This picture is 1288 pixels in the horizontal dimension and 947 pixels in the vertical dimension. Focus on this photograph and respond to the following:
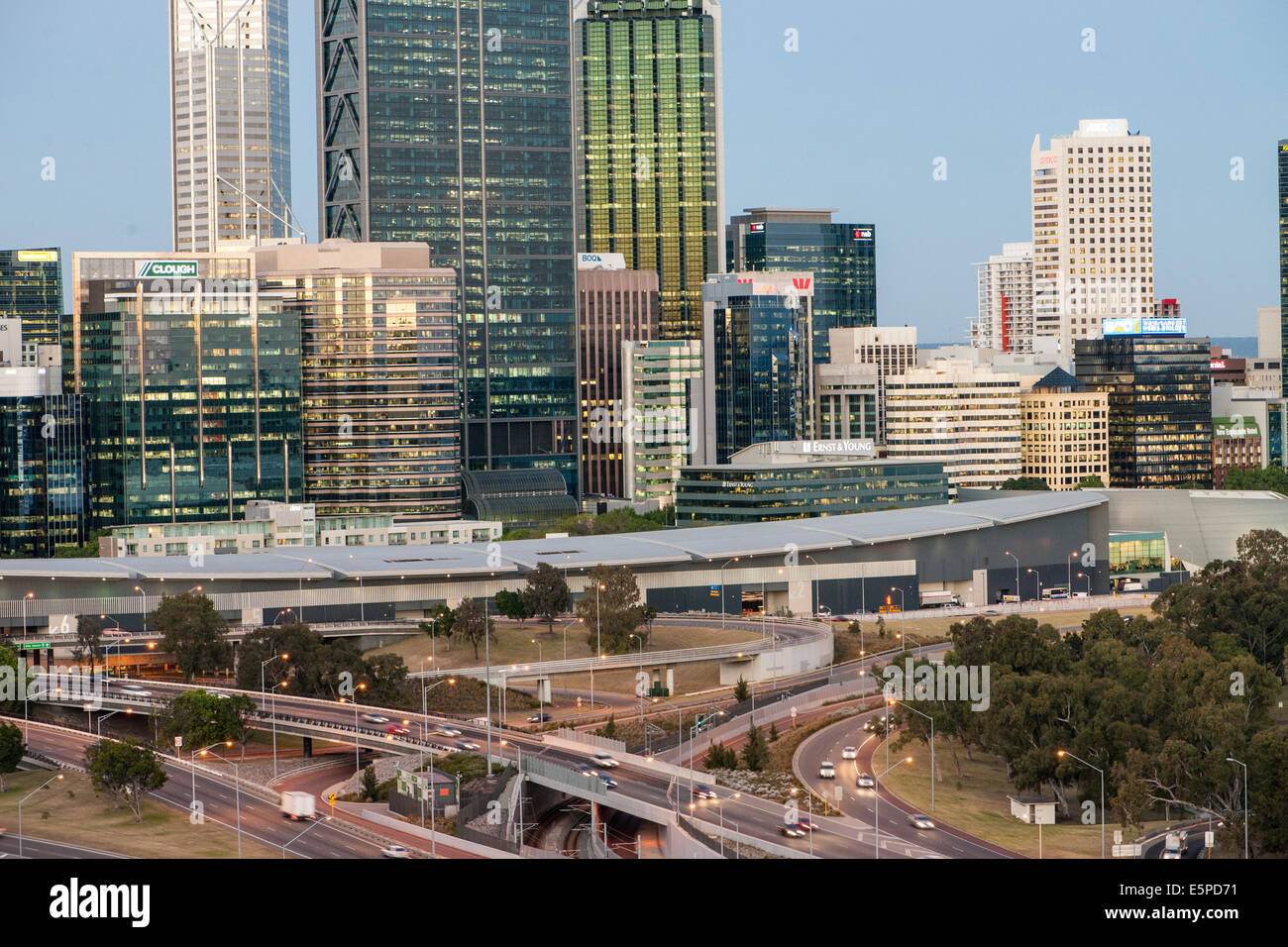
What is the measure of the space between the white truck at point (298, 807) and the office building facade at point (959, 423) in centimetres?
13994

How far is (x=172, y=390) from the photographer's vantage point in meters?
153

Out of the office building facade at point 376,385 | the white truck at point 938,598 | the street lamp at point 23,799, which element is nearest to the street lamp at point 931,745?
the street lamp at point 23,799

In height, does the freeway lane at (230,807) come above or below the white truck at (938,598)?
above

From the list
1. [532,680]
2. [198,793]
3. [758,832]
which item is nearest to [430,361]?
[532,680]

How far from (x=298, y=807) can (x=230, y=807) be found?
3.20 metres

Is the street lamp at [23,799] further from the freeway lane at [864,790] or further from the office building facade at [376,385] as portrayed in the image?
the office building facade at [376,385]

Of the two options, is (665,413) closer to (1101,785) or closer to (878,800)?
(878,800)

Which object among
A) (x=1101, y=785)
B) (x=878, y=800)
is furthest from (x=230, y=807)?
(x=1101, y=785)

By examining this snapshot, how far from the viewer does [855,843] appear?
48.6 meters

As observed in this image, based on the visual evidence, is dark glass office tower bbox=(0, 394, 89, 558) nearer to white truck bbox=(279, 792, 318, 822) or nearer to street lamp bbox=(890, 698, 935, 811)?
street lamp bbox=(890, 698, 935, 811)

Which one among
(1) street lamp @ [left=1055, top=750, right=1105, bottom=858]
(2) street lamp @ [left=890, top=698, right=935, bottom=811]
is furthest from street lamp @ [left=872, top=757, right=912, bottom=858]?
(1) street lamp @ [left=1055, top=750, right=1105, bottom=858]

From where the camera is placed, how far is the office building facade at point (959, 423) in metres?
190

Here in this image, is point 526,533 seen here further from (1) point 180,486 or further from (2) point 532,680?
(2) point 532,680

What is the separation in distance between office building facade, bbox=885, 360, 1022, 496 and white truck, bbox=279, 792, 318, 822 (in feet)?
459
